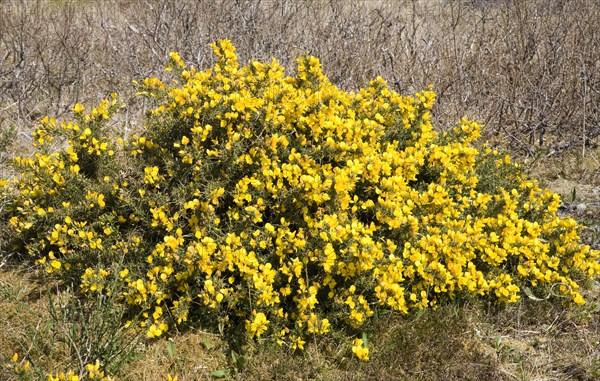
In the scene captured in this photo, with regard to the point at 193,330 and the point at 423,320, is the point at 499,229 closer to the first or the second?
the point at 423,320

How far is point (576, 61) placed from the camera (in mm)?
5523

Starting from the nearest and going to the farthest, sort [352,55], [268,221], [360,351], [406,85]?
[360,351]
[268,221]
[406,85]
[352,55]

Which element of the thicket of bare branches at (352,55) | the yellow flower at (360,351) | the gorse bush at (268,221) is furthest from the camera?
the thicket of bare branches at (352,55)

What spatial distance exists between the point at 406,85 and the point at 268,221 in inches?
118

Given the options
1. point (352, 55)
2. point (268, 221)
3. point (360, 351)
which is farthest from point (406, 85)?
point (360, 351)

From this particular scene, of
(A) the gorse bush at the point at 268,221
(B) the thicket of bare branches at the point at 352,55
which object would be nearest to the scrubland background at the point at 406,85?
(B) the thicket of bare branches at the point at 352,55

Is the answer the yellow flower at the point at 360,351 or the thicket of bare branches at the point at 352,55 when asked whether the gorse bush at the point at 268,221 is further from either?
the thicket of bare branches at the point at 352,55

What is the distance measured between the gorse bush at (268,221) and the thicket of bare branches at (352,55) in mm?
1821

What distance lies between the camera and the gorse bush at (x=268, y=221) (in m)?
2.75

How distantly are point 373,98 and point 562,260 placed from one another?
1.58 metres

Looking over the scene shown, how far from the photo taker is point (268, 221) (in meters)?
3.06

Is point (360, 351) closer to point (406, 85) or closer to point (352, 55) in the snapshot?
point (406, 85)

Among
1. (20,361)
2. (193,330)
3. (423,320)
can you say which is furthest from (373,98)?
(20,361)

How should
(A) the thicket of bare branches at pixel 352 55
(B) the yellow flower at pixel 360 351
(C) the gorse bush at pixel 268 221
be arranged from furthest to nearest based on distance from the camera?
(A) the thicket of bare branches at pixel 352 55 → (C) the gorse bush at pixel 268 221 → (B) the yellow flower at pixel 360 351
